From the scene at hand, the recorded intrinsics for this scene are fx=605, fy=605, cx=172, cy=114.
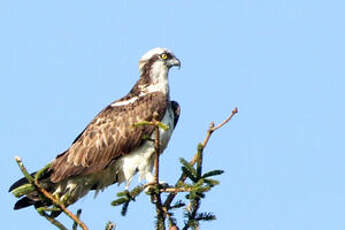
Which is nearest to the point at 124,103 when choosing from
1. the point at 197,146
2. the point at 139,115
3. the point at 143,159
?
the point at 139,115

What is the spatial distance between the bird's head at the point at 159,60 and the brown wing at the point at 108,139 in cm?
85

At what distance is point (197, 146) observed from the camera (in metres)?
6.93

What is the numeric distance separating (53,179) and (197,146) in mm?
4390

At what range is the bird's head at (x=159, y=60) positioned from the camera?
11797 millimetres

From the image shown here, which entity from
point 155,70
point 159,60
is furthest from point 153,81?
point 159,60

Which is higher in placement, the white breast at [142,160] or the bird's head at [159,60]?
the bird's head at [159,60]

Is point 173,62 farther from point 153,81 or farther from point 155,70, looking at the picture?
point 153,81

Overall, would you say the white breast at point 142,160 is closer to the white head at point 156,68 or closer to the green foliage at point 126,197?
the white head at point 156,68

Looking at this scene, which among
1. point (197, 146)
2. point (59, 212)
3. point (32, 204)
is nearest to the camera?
point (197, 146)

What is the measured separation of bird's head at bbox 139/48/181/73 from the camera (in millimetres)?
11797

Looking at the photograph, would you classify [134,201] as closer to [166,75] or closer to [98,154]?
[98,154]

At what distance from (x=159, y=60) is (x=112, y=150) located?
219 centimetres

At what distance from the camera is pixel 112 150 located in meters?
10.7

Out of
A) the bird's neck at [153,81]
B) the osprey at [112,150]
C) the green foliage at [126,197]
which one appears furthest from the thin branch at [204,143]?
the bird's neck at [153,81]
